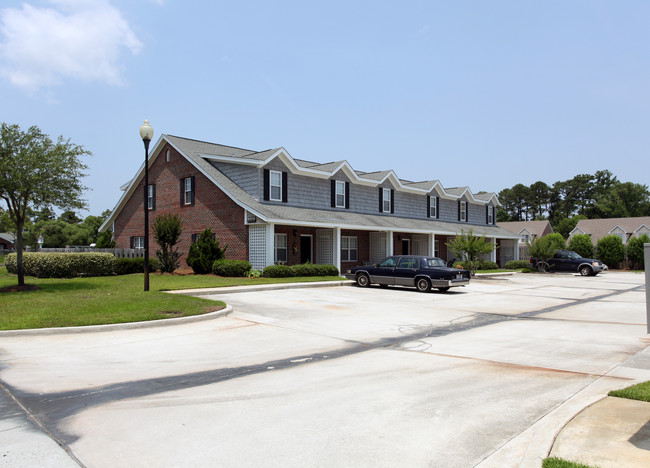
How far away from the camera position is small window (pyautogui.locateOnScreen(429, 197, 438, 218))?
128 ft

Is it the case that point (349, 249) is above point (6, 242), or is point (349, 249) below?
below

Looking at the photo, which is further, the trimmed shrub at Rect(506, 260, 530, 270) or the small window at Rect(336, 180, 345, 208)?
the trimmed shrub at Rect(506, 260, 530, 270)

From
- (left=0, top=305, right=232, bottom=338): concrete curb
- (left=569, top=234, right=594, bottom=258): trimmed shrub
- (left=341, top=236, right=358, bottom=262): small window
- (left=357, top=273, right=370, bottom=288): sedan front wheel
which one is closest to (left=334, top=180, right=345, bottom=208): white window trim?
(left=341, top=236, right=358, bottom=262): small window

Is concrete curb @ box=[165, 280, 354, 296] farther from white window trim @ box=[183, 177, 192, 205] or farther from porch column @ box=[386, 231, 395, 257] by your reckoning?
white window trim @ box=[183, 177, 192, 205]

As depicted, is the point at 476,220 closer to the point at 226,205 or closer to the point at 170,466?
the point at 226,205

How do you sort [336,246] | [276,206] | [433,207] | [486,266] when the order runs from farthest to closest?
1. [433,207]
2. [486,266]
3. [336,246]
4. [276,206]

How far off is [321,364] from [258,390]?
1.66 metres

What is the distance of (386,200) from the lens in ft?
114

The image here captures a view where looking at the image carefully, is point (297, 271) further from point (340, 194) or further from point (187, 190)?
point (187, 190)

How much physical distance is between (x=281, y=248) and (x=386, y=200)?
10884 mm

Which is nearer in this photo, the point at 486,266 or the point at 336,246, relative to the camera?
the point at 336,246

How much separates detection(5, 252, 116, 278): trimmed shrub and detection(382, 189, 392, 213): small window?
18.4 m

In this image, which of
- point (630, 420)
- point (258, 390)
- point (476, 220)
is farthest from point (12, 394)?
point (476, 220)

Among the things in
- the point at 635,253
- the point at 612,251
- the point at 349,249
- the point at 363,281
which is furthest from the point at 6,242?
the point at 635,253
